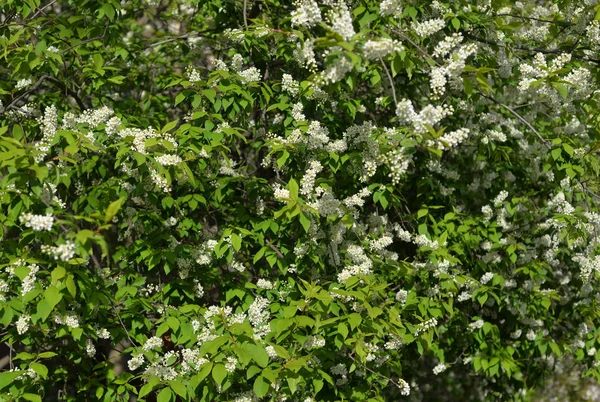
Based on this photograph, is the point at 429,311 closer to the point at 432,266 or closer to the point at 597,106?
the point at 432,266

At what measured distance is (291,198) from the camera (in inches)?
146

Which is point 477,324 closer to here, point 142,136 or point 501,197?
point 501,197

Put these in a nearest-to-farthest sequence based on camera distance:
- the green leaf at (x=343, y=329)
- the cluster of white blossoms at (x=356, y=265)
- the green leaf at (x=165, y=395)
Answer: the green leaf at (x=165, y=395) < the green leaf at (x=343, y=329) < the cluster of white blossoms at (x=356, y=265)

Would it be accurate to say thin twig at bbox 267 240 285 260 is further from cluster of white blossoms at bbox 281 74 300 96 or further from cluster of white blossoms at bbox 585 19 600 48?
cluster of white blossoms at bbox 585 19 600 48

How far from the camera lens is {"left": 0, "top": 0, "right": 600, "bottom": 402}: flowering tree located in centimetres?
352

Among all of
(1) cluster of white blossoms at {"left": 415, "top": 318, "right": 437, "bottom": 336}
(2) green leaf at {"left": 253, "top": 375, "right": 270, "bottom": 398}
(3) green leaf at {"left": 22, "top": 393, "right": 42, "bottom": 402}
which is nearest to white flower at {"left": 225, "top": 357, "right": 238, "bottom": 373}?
(2) green leaf at {"left": 253, "top": 375, "right": 270, "bottom": 398}

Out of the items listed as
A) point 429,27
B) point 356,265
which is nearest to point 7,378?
point 356,265

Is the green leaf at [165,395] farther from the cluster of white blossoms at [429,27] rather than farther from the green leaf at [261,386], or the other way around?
the cluster of white blossoms at [429,27]

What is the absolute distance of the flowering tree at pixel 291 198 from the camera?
352 cm

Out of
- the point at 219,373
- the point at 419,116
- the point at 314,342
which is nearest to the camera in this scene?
the point at 419,116

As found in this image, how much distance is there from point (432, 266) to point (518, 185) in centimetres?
163

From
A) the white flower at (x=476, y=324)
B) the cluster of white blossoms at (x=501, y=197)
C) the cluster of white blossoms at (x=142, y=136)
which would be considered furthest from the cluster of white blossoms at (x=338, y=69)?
the white flower at (x=476, y=324)

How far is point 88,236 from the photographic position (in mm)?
2621

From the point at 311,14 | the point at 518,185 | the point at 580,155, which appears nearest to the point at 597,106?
the point at 580,155
